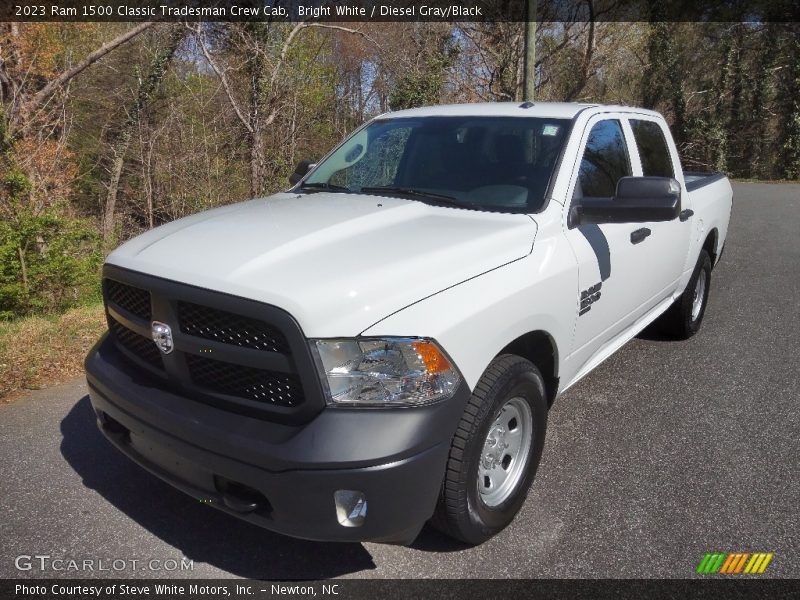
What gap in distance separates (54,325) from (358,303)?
14.0ft

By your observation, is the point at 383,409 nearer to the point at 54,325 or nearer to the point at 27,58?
the point at 54,325

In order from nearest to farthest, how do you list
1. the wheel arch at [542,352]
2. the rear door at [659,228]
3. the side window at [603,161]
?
the wheel arch at [542,352] → the side window at [603,161] → the rear door at [659,228]

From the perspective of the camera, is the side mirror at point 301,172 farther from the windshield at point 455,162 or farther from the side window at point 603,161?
the side window at point 603,161

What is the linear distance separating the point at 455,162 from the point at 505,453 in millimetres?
1686

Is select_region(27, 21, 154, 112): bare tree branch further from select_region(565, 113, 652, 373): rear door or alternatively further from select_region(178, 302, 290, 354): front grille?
select_region(178, 302, 290, 354): front grille

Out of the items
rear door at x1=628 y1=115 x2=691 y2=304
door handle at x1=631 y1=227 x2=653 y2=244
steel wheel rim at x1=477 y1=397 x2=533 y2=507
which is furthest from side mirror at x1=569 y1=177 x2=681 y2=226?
steel wheel rim at x1=477 y1=397 x2=533 y2=507

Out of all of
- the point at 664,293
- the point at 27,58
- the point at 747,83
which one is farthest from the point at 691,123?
the point at 664,293

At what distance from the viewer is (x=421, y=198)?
3412 mm

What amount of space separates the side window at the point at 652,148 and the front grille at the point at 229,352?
2994 millimetres

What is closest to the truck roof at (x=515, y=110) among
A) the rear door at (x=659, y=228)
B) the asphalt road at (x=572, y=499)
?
the rear door at (x=659, y=228)

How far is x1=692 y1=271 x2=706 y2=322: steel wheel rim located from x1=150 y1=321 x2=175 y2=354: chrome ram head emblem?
4492mm

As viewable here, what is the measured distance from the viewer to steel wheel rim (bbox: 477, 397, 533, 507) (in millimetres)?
2715

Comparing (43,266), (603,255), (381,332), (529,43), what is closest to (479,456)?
(381,332)

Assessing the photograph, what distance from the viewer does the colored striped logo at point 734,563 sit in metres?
2.60
